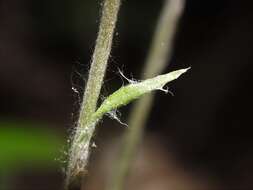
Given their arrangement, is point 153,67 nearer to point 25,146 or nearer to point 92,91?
point 92,91

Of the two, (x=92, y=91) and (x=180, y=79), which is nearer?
(x=92, y=91)

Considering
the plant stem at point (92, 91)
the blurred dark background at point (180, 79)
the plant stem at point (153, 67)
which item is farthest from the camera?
the blurred dark background at point (180, 79)

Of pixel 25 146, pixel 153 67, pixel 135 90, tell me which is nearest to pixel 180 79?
pixel 25 146

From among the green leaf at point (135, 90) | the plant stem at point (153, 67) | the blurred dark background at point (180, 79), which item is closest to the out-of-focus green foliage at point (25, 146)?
the plant stem at point (153, 67)

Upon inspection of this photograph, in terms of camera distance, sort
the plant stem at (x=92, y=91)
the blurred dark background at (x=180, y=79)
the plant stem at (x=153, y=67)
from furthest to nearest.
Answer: the blurred dark background at (x=180, y=79)
the plant stem at (x=153, y=67)
the plant stem at (x=92, y=91)

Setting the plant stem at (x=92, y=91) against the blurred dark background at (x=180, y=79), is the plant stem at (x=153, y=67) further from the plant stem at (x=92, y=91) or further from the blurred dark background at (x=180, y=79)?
the blurred dark background at (x=180, y=79)

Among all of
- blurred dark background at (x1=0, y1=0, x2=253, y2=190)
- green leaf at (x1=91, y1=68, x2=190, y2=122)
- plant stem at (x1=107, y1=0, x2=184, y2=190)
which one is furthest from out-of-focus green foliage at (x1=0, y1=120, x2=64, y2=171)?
blurred dark background at (x1=0, y1=0, x2=253, y2=190)

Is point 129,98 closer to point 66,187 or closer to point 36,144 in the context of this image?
point 66,187
